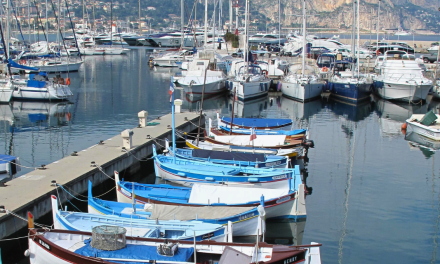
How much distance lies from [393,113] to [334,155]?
19.1 metres

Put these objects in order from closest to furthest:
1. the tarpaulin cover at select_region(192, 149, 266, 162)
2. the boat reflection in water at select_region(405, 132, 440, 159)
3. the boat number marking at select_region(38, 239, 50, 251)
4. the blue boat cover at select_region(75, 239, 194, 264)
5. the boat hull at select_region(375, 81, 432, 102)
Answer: the blue boat cover at select_region(75, 239, 194, 264) < the boat number marking at select_region(38, 239, 50, 251) < the tarpaulin cover at select_region(192, 149, 266, 162) < the boat reflection in water at select_region(405, 132, 440, 159) < the boat hull at select_region(375, 81, 432, 102)

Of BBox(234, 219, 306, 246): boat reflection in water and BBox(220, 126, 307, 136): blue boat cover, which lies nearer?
BBox(234, 219, 306, 246): boat reflection in water

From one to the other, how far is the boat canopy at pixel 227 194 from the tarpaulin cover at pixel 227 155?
4849 millimetres

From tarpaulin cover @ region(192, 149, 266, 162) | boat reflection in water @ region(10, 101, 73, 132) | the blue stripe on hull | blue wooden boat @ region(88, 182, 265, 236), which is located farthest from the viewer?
the blue stripe on hull

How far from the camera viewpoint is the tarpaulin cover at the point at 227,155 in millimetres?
24438

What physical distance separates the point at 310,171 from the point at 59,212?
603 inches

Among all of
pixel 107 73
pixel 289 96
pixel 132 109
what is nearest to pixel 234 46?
pixel 107 73

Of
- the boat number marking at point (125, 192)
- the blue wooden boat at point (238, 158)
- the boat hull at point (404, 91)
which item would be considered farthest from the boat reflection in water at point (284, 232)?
the boat hull at point (404, 91)

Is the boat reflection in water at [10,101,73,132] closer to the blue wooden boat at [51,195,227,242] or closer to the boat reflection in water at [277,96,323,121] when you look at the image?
the boat reflection in water at [277,96,323,121]

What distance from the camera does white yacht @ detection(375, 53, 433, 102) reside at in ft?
167

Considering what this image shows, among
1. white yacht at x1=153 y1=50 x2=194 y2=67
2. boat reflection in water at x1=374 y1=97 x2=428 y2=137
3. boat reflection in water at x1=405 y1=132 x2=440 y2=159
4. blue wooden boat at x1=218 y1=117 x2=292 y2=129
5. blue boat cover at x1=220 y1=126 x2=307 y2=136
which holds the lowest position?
boat reflection in water at x1=405 y1=132 x2=440 y2=159

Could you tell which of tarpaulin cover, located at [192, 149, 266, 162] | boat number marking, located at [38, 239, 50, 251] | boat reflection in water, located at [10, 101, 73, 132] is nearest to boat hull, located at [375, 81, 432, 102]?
tarpaulin cover, located at [192, 149, 266, 162]

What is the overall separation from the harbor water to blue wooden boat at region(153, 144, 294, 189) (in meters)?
1.92

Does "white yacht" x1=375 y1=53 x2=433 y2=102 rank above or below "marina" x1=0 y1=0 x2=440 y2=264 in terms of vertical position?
above
